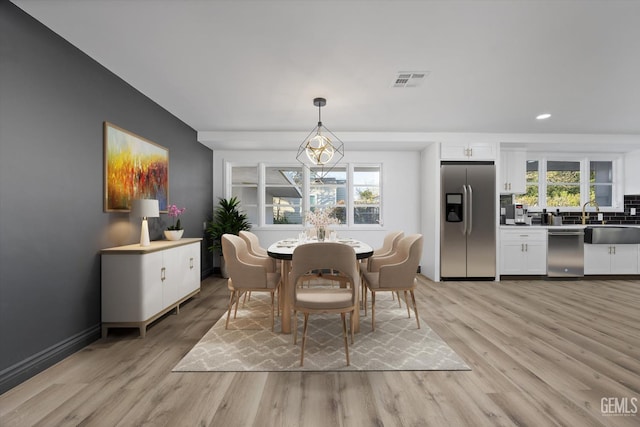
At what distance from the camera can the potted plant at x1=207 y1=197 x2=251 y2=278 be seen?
531 cm

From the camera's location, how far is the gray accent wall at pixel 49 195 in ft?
6.53

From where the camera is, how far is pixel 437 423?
163 centimetres

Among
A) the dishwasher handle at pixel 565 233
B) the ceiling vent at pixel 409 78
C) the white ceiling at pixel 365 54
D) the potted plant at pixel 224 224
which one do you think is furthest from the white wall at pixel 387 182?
the ceiling vent at pixel 409 78

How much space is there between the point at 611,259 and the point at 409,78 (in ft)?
17.2

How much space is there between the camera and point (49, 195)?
2.29 m

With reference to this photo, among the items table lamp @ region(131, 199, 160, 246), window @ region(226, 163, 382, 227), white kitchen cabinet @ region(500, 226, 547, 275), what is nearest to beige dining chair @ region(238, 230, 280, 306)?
table lamp @ region(131, 199, 160, 246)

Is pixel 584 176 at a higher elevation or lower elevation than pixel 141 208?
higher

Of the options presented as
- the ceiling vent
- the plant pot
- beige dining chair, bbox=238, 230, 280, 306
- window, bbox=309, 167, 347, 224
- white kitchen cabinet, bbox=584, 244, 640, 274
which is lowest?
white kitchen cabinet, bbox=584, 244, 640, 274

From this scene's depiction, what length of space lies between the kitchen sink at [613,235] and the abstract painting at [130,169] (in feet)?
22.8

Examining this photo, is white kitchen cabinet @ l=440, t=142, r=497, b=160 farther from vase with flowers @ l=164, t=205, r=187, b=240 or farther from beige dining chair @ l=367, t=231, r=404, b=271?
vase with flowers @ l=164, t=205, r=187, b=240

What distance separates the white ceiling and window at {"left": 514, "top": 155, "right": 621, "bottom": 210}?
1.75m

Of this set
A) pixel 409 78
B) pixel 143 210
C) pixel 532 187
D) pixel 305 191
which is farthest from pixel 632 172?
pixel 143 210

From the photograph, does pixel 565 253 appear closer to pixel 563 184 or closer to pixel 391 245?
pixel 563 184

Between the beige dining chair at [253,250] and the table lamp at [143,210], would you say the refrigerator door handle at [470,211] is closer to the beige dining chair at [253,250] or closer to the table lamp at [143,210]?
the beige dining chair at [253,250]
